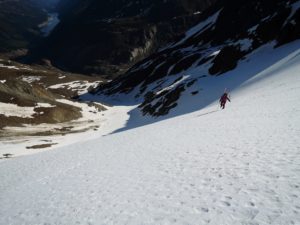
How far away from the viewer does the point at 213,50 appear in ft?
352

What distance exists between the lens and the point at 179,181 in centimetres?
1241

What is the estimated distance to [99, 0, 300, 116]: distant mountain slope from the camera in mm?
69312

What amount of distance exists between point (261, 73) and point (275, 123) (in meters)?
33.8

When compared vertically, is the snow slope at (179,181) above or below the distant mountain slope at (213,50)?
below

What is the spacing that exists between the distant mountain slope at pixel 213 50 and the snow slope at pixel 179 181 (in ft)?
135

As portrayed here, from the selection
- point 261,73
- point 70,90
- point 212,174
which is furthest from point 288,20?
point 70,90

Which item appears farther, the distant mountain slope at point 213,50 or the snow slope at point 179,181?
the distant mountain slope at point 213,50

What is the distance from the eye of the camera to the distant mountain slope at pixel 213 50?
69.3 meters

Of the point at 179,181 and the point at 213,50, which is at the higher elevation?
the point at 213,50

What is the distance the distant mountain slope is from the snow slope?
41093 mm

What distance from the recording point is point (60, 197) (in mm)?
13625

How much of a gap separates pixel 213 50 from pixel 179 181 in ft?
330

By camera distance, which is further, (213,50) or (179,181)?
(213,50)

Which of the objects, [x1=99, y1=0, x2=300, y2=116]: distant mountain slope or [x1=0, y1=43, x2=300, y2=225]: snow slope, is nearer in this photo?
[x1=0, y1=43, x2=300, y2=225]: snow slope
